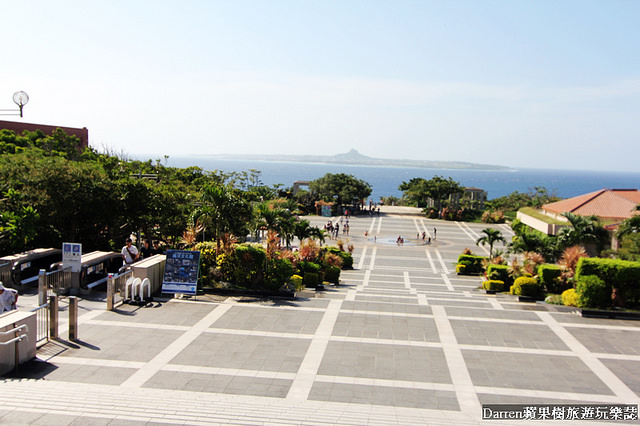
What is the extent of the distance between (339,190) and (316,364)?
5584 cm

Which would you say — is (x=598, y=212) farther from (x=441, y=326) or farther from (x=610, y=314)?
(x=441, y=326)

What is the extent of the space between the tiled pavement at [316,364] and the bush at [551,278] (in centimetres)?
292

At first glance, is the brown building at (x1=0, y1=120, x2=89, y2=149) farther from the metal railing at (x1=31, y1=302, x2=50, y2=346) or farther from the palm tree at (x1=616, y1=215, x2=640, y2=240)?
the palm tree at (x1=616, y1=215, x2=640, y2=240)

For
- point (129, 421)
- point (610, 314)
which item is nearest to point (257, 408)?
point (129, 421)

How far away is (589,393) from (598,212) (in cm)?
2687

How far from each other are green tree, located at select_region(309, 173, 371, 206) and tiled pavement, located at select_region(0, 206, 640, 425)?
162 ft

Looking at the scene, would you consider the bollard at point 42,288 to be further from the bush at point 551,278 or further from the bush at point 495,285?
the bush at point 495,285

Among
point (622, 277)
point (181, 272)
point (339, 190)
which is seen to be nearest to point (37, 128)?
point (339, 190)

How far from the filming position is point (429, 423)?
25.4 feet

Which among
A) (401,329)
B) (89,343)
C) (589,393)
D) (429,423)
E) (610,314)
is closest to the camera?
(429,423)

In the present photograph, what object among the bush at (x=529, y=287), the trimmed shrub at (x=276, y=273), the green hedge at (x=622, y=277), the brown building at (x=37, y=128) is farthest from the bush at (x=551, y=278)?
the brown building at (x=37, y=128)

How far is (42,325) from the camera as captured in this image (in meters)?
10.4

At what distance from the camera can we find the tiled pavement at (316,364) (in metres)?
7.81

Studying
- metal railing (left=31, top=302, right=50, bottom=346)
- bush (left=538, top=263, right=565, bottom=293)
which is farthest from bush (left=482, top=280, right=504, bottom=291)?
metal railing (left=31, top=302, right=50, bottom=346)
